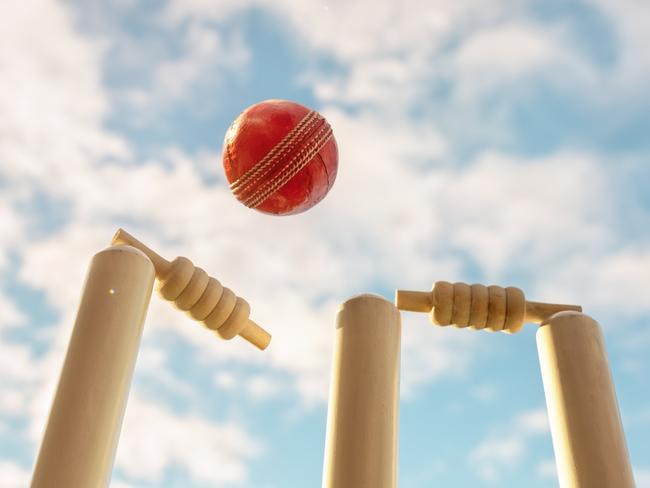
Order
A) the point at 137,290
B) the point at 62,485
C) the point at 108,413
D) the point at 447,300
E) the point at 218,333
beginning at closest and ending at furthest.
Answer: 1. the point at 62,485
2. the point at 108,413
3. the point at 137,290
4. the point at 447,300
5. the point at 218,333

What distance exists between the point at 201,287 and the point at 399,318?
2.92 ft

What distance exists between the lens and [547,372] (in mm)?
2980

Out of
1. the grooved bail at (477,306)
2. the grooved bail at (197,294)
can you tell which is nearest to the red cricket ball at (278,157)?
the grooved bail at (197,294)

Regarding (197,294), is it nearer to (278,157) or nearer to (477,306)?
(278,157)

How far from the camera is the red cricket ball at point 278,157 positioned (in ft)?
10.8

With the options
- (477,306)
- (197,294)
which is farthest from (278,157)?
(477,306)

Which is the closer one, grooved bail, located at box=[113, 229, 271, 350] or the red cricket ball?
grooved bail, located at box=[113, 229, 271, 350]

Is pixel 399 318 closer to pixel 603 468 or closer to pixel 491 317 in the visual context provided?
pixel 491 317

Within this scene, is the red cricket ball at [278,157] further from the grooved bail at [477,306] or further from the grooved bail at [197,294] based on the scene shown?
the grooved bail at [477,306]

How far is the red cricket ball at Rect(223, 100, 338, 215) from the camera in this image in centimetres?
329

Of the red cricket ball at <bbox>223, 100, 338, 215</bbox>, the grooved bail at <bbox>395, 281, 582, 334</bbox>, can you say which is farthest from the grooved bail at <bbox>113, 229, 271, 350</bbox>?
the grooved bail at <bbox>395, 281, 582, 334</bbox>

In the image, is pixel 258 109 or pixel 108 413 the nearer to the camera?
pixel 108 413

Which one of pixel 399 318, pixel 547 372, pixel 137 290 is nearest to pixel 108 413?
pixel 137 290

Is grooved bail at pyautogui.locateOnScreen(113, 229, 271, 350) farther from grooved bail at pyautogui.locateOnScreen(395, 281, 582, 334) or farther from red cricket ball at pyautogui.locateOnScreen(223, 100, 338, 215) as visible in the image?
grooved bail at pyautogui.locateOnScreen(395, 281, 582, 334)
